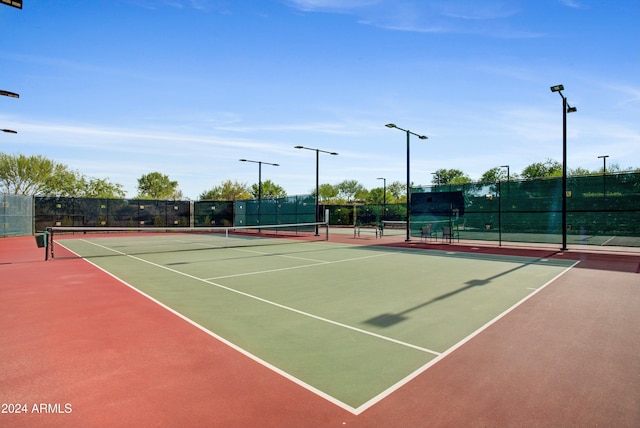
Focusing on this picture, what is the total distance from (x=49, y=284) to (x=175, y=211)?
2762cm

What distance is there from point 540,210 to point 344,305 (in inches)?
640

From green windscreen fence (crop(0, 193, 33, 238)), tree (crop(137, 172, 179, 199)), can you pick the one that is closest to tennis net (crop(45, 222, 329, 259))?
green windscreen fence (crop(0, 193, 33, 238))

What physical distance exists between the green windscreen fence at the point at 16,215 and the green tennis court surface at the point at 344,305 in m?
17.7

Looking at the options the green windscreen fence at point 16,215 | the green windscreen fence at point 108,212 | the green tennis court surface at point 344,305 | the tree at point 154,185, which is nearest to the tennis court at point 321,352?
the green tennis court surface at point 344,305

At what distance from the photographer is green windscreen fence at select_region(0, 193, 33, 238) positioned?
2428 centimetres

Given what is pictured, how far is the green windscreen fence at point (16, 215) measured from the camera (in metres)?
24.3

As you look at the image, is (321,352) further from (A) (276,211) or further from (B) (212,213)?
(B) (212,213)

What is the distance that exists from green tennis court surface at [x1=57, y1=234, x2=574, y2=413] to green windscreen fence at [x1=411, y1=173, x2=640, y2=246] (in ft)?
21.7

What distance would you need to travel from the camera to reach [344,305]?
6.69 metres

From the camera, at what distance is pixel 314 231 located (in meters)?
27.1

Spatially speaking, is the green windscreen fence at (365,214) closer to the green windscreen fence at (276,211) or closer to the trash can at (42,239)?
the green windscreen fence at (276,211)

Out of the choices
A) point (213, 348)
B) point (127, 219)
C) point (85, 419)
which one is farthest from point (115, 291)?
point (127, 219)

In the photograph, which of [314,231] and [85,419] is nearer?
[85,419]

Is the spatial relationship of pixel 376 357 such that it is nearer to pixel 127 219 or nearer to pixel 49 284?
pixel 49 284
